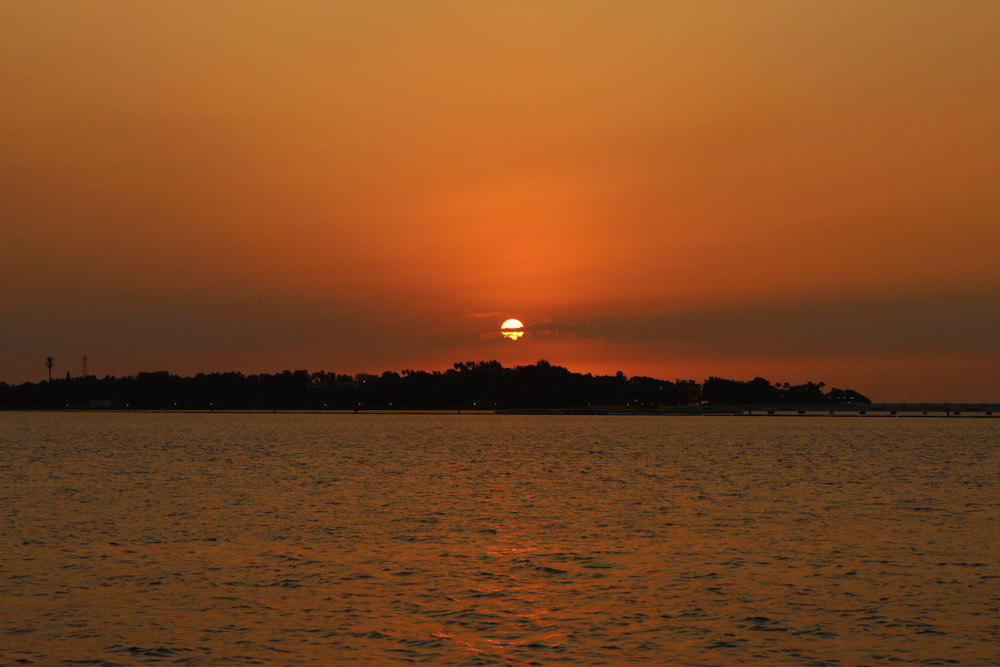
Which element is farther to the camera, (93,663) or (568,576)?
(568,576)

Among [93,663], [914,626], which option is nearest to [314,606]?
[93,663]

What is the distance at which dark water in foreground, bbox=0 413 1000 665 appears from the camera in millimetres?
30766

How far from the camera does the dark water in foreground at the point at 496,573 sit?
30766 mm

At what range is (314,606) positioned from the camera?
36.2 metres

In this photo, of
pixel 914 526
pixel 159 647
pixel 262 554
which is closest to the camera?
pixel 159 647

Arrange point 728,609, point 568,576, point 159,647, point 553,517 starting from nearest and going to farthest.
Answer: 1. point 159,647
2. point 728,609
3. point 568,576
4. point 553,517

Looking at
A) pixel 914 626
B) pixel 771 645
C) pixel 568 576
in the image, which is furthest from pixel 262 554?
pixel 914 626

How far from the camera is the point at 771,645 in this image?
101 feet

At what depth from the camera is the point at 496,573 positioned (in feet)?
142

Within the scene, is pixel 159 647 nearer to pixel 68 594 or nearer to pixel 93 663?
pixel 93 663

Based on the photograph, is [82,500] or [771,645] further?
[82,500]

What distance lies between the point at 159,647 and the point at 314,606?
689 centimetres

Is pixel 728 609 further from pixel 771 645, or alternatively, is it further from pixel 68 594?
pixel 68 594

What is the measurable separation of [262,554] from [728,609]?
23397 mm
